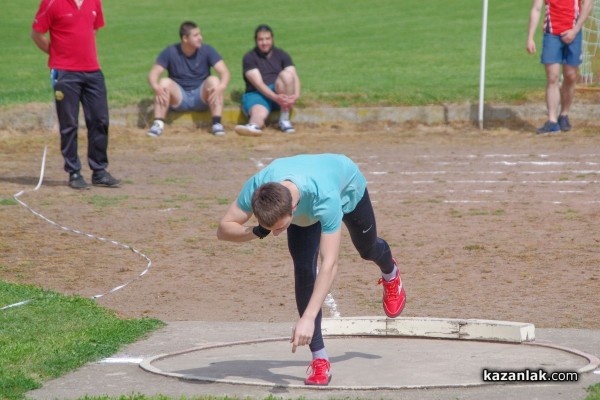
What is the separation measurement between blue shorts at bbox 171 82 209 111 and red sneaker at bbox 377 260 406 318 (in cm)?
963

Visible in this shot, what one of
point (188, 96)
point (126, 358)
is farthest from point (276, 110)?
point (126, 358)

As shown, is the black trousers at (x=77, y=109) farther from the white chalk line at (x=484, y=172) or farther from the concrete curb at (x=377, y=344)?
the concrete curb at (x=377, y=344)

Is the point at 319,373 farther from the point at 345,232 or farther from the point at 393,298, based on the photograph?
the point at 345,232

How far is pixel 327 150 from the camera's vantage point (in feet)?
49.8

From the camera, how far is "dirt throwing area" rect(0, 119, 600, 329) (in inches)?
336

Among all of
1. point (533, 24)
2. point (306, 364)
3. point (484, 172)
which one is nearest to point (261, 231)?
point (306, 364)

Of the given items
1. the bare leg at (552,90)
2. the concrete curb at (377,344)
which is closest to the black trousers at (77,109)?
the concrete curb at (377,344)

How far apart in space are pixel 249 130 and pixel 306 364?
31.5ft

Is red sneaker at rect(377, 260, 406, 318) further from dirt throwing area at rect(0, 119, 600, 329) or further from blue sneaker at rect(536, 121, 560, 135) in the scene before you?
blue sneaker at rect(536, 121, 560, 135)

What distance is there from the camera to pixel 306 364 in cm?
690

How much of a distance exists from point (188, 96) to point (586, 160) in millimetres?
5866

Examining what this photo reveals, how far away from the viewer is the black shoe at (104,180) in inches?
512

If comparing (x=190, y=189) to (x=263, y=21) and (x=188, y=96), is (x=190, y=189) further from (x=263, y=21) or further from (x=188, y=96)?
(x=263, y=21)

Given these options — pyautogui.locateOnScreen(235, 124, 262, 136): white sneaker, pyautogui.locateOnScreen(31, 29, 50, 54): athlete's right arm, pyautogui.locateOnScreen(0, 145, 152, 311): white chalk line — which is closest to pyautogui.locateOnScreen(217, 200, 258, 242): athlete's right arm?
pyautogui.locateOnScreen(0, 145, 152, 311): white chalk line
